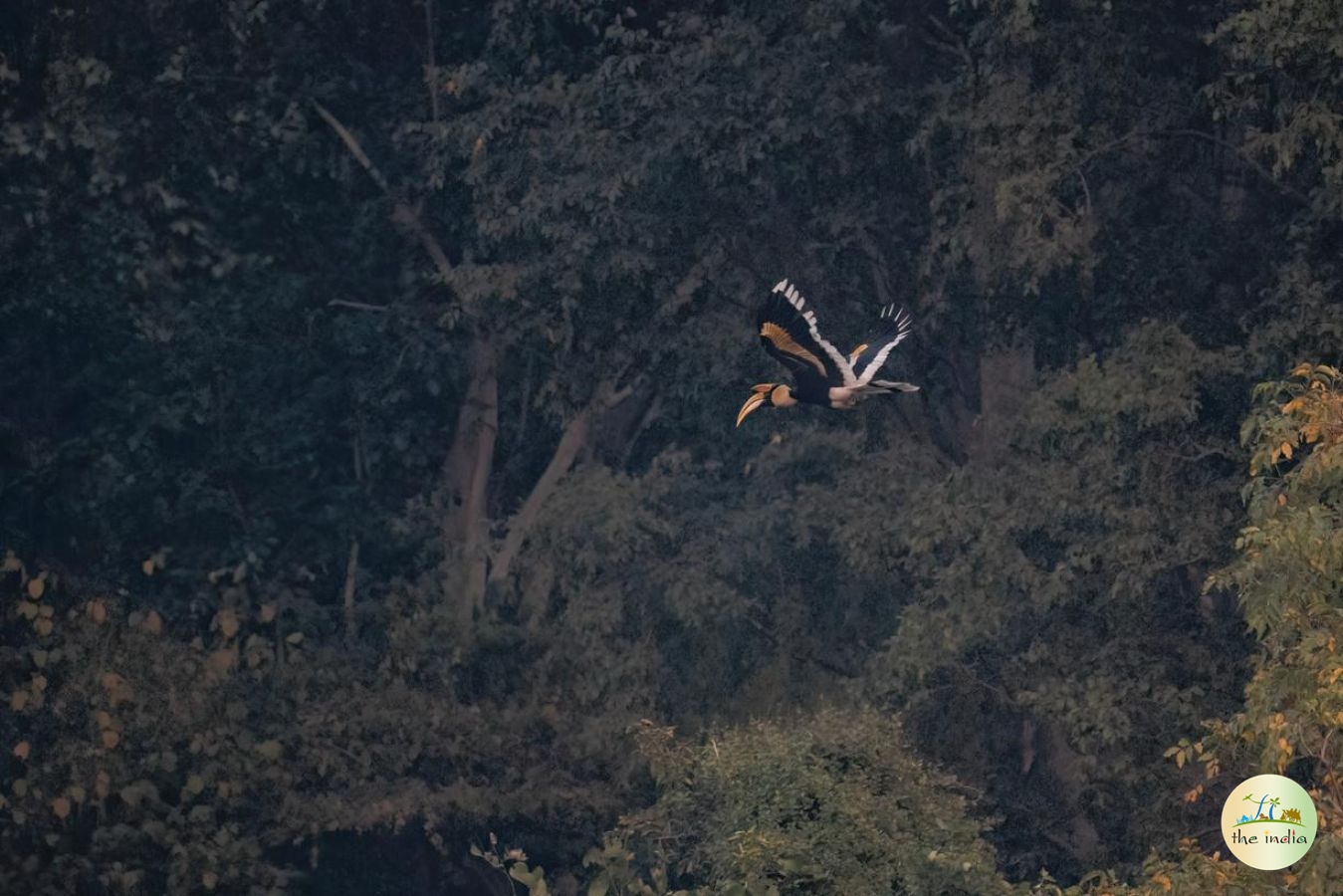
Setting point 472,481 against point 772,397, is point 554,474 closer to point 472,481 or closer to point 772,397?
point 472,481

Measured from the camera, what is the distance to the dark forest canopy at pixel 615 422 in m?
16.7

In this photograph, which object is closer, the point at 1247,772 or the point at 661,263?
the point at 1247,772

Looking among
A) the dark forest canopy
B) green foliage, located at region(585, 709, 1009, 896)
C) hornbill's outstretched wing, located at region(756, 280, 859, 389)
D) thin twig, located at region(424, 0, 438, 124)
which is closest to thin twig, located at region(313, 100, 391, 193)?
the dark forest canopy

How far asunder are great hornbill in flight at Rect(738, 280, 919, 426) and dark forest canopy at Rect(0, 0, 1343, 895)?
196cm

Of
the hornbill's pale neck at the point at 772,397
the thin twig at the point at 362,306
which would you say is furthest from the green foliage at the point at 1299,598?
the thin twig at the point at 362,306

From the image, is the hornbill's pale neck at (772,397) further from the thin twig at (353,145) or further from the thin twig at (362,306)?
the thin twig at (362,306)

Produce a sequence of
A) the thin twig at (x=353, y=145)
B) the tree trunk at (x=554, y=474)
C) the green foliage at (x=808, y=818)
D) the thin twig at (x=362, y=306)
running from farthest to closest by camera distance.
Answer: the thin twig at (x=362, y=306) < the tree trunk at (x=554, y=474) < the thin twig at (x=353, y=145) < the green foliage at (x=808, y=818)

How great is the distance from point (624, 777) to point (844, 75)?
542cm

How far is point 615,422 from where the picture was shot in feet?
70.5

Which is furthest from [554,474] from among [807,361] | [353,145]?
[807,361]

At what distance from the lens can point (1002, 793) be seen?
1861 cm

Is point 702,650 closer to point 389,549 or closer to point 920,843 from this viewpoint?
point 389,549

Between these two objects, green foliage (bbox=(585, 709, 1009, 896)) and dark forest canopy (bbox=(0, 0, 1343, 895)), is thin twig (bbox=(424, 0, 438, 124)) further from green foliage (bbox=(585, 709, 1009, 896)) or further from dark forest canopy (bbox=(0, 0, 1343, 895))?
green foliage (bbox=(585, 709, 1009, 896))

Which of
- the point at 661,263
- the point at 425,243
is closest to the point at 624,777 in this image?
the point at 661,263
